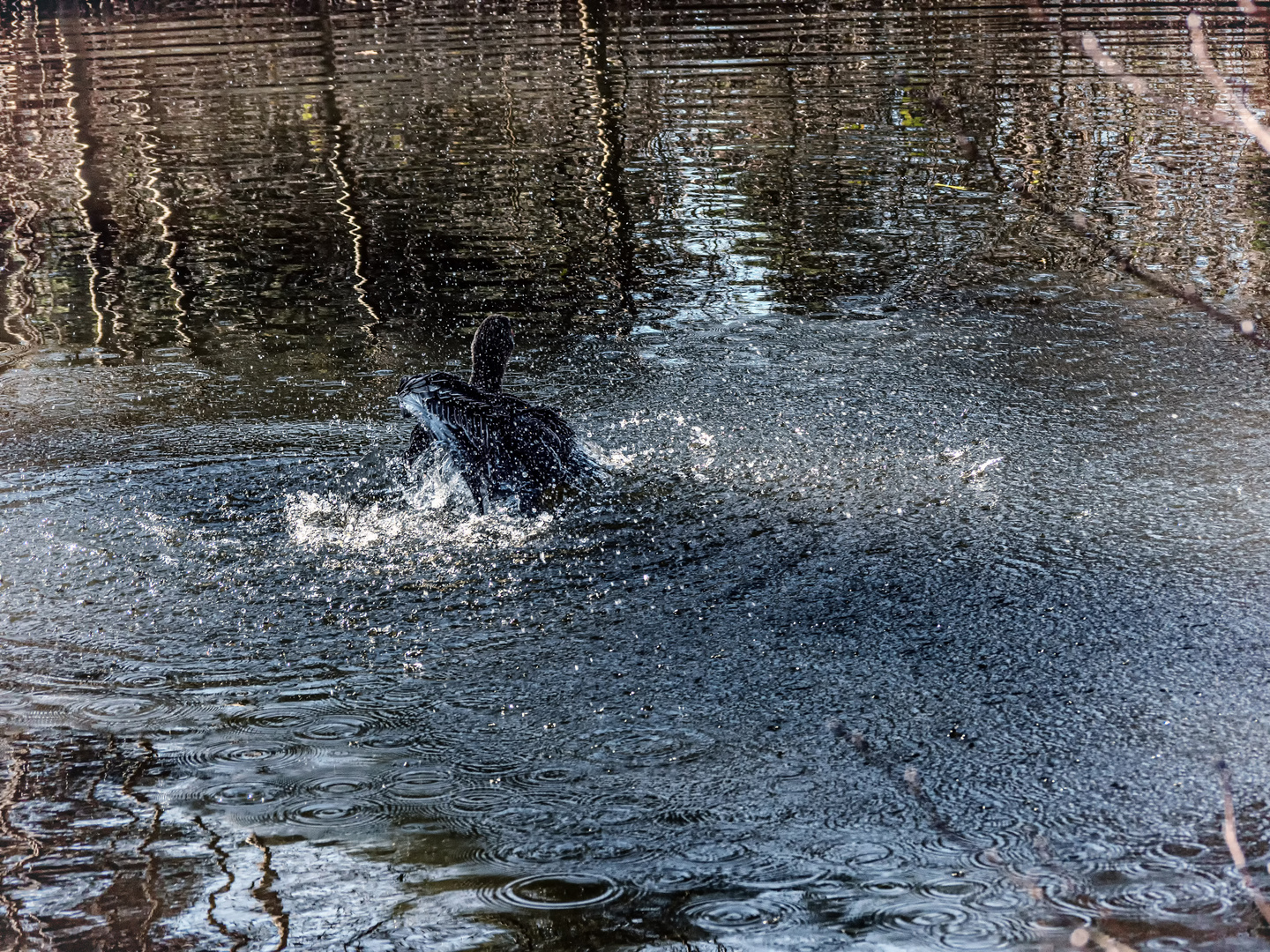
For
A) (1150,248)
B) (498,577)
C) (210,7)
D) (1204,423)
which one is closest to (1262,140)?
(498,577)

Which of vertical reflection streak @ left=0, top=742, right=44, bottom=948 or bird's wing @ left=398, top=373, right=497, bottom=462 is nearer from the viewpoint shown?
vertical reflection streak @ left=0, top=742, right=44, bottom=948

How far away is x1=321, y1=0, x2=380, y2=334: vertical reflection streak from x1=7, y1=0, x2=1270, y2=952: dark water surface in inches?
3.6

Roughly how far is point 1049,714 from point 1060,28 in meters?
18.4

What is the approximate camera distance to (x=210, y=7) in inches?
1011

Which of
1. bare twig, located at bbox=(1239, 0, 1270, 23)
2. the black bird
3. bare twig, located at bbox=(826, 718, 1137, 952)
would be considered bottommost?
bare twig, located at bbox=(826, 718, 1137, 952)

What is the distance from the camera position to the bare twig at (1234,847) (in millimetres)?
2010

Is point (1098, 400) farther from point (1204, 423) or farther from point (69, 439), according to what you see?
point (69, 439)

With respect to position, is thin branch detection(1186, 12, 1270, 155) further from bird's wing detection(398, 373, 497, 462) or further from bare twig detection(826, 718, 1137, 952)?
bird's wing detection(398, 373, 497, 462)

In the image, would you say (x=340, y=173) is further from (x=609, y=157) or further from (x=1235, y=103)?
(x=1235, y=103)

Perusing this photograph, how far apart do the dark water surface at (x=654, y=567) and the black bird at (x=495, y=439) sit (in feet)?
0.57

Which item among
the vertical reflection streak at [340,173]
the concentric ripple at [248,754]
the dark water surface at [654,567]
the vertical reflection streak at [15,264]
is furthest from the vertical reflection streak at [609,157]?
the concentric ripple at [248,754]

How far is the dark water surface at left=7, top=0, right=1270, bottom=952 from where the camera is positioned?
366 centimetres

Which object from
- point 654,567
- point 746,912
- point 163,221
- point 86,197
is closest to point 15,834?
point 746,912

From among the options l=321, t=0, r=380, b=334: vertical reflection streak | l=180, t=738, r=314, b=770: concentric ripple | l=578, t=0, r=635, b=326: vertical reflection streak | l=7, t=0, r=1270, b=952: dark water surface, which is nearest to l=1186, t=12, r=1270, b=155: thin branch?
l=7, t=0, r=1270, b=952: dark water surface
